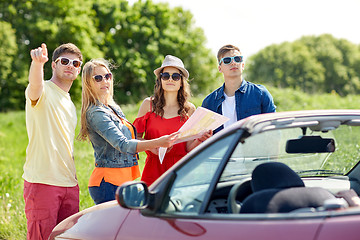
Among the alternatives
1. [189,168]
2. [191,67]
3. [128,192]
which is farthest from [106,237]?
[191,67]

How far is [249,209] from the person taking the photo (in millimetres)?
2523

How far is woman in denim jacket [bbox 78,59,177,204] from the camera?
372cm

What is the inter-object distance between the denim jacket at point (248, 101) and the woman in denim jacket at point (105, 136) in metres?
0.91

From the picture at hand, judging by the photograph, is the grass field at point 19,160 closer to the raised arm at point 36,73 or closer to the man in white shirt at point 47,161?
the man in white shirt at point 47,161

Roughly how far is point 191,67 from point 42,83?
3749 centimetres

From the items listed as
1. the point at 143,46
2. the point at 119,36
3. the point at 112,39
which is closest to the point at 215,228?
the point at 143,46

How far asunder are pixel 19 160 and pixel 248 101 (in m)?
10.3

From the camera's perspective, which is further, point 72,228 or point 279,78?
point 279,78

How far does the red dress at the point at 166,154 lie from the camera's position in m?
4.46

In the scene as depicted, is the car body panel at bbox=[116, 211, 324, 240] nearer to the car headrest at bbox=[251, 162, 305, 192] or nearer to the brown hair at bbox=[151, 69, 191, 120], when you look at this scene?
the car headrest at bbox=[251, 162, 305, 192]

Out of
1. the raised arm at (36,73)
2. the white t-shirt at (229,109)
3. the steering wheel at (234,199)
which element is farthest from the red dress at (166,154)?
the steering wheel at (234,199)

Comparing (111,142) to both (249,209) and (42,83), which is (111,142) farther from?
(249,209)

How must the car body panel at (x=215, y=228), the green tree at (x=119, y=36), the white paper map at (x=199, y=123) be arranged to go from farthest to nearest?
the green tree at (x=119, y=36) < the white paper map at (x=199, y=123) < the car body panel at (x=215, y=228)

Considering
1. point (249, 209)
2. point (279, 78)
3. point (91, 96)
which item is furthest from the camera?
point (279, 78)
